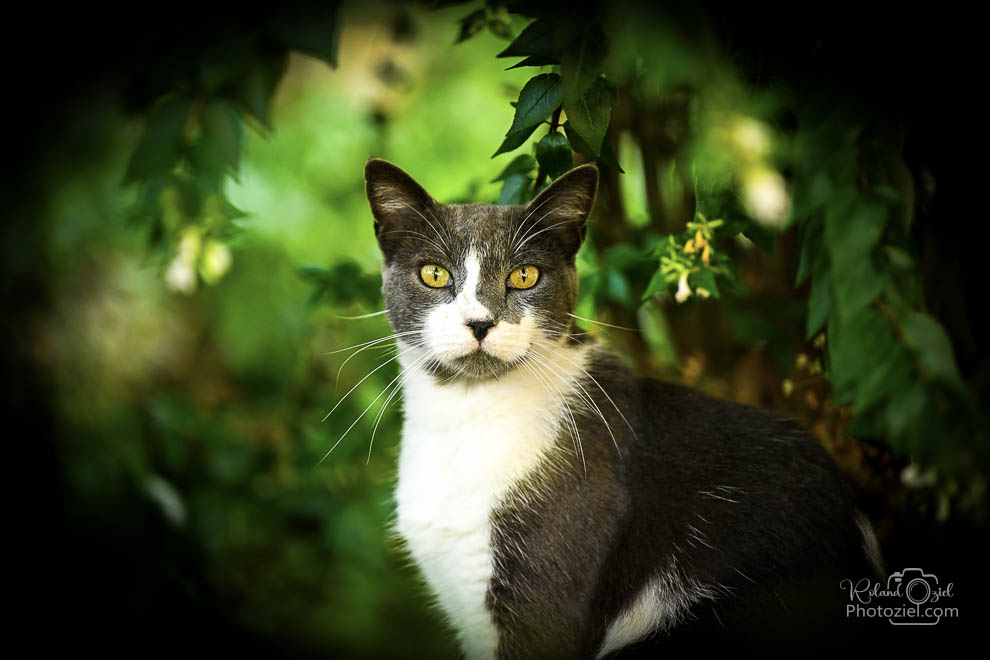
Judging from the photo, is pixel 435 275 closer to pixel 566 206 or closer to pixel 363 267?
pixel 566 206

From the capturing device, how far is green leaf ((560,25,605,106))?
56.8 inches

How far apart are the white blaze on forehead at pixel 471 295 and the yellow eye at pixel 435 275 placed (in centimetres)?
6

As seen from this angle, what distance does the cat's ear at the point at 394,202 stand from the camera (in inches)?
72.5

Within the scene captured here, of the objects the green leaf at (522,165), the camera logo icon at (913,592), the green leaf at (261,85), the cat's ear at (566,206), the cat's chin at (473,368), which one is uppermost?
the green leaf at (261,85)

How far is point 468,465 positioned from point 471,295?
1.35 ft

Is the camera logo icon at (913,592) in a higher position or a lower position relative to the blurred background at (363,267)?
lower

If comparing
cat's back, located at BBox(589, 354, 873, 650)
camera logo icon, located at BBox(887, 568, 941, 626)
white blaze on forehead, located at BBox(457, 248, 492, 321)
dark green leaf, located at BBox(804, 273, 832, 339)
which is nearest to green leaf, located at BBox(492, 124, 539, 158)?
white blaze on forehead, located at BBox(457, 248, 492, 321)

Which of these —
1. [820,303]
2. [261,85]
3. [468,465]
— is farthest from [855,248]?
[261,85]

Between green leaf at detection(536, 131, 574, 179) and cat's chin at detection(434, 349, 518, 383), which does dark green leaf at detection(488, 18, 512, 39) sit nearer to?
green leaf at detection(536, 131, 574, 179)

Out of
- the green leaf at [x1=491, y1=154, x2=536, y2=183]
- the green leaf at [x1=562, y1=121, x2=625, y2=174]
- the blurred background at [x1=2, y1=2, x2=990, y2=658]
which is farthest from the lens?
the green leaf at [x1=491, y1=154, x2=536, y2=183]

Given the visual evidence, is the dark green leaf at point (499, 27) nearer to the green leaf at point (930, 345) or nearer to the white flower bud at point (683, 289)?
the white flower bud at point (683, 289)

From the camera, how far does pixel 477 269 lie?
5.98 ft

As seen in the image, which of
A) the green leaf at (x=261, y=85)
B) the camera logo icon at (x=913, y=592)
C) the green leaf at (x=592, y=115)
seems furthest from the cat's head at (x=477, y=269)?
the camera logo icon at (x=913, y=592)

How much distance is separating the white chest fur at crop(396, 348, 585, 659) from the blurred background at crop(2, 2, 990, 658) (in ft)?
0.79
